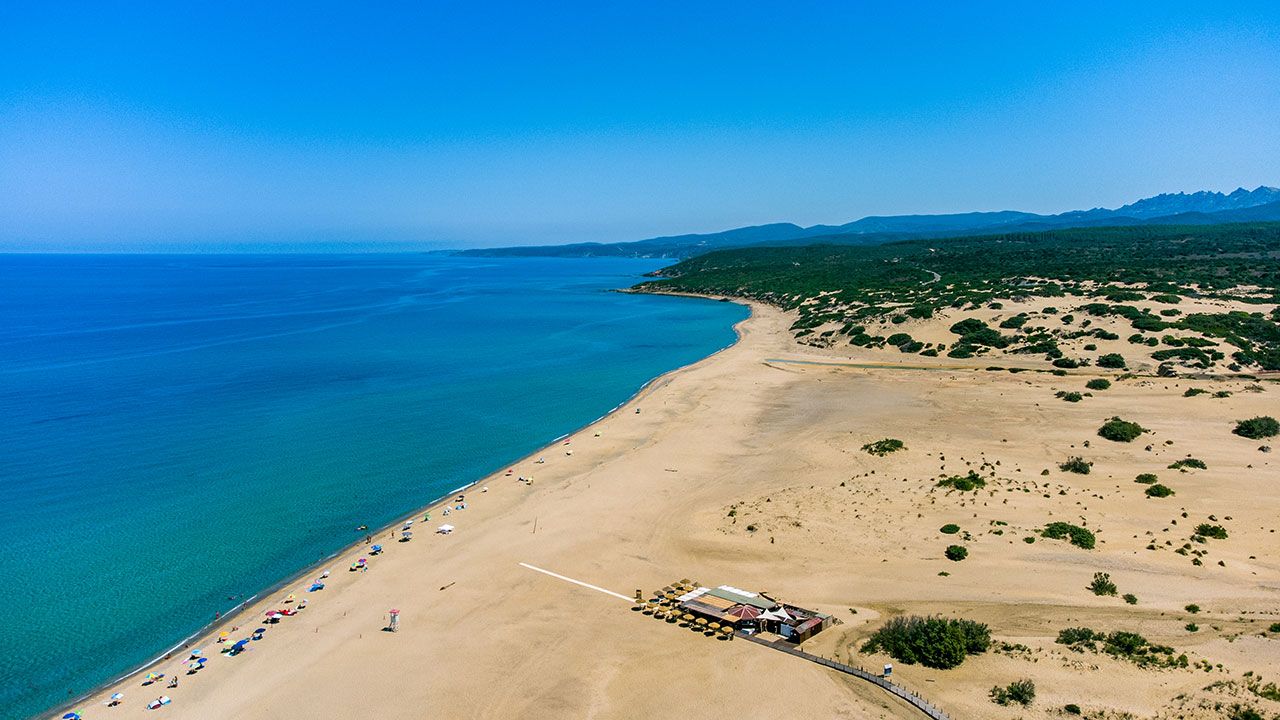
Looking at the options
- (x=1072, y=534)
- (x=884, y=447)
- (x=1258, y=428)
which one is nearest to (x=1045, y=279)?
(x=1258, y=428)

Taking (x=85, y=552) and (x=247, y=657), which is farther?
(x=85, y=552)

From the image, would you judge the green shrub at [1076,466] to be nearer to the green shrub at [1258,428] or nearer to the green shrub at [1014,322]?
the green shrub at [1258,428]

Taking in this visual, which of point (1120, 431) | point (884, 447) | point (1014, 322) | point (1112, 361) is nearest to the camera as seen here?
point (1120, 431)

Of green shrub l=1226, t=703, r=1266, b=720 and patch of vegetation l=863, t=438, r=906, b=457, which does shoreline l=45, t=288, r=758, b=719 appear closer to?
patch of vegetation l=863, t=438, r=906, b=457

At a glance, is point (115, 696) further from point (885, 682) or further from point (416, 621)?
point (885, 682)

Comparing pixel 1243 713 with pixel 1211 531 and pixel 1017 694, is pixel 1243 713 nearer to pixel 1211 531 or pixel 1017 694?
pixel 1017 694

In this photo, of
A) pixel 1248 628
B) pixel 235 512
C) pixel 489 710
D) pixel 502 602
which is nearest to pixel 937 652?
pixel 1248 628

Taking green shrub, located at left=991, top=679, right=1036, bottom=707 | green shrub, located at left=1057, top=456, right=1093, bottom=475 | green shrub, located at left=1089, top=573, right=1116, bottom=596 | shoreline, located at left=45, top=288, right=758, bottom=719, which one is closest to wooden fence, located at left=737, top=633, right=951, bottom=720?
green shrub, located at left=991, top=679, right=1036, bottom=707
